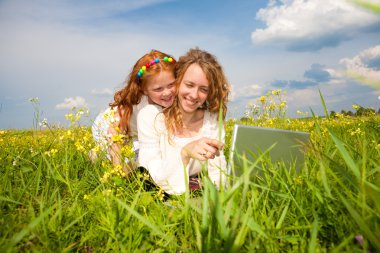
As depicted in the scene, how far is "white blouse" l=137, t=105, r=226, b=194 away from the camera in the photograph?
10.8 ft

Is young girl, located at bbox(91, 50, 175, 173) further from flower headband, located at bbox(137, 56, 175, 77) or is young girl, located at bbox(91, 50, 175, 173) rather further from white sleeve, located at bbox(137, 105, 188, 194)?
white sleeve, located at bbox(137, 105, 188, 194)

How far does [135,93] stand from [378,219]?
3.91 meters

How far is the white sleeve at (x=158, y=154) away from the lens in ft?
10.8

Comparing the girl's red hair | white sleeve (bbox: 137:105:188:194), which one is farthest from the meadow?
the girl's red hair

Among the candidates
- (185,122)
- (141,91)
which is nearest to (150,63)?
(141,91)

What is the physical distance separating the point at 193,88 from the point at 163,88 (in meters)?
0.95

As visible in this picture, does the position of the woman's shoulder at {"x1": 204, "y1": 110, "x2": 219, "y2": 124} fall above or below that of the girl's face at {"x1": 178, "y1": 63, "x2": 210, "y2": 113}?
below

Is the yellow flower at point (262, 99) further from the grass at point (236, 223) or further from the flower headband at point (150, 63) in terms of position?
the grass at point (236, 223)

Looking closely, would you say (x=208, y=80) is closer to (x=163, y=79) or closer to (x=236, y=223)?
(x=163, y=79)

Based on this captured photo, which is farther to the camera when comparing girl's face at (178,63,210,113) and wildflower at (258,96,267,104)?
wildflower at (258,96,267,104)

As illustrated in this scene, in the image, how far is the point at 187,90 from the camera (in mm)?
3584

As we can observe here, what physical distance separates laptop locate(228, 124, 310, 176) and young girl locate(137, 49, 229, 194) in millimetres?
897

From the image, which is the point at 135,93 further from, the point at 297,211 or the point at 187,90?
the point at 297,211

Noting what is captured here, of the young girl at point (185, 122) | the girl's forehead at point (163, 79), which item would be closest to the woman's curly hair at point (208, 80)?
the young girl at point (185, 122)
